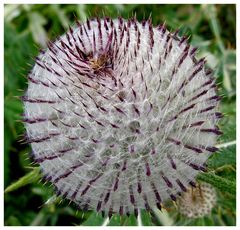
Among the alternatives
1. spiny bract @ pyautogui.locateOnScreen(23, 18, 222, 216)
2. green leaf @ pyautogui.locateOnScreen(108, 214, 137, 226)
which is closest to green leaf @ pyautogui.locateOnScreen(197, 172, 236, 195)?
spiny bract @ pyautogui.locateOnScreen(23, 18, 222, 216)

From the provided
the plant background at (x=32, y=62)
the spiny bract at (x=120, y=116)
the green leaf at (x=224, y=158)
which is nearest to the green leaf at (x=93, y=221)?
the plant background at (x=32, y=62)

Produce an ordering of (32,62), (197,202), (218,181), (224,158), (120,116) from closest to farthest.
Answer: (120,116) → (218,181) → (224,158) → (197,202) → (32,62)

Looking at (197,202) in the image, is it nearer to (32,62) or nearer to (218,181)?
(218,181)

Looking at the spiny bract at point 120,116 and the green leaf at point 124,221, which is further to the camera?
the green leaf at point 124,221

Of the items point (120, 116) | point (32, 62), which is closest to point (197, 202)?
point (120, 116)

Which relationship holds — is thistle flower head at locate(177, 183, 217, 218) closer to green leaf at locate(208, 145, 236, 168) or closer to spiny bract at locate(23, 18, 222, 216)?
green leaf at locate(208, 145, 236, 168)

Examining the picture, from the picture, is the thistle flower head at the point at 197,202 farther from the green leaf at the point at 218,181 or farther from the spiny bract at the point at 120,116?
the spiny bract at the point at 120,116

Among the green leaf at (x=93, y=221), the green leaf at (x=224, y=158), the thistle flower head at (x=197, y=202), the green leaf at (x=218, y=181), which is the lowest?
the green leaf at (x=93, y=221)
